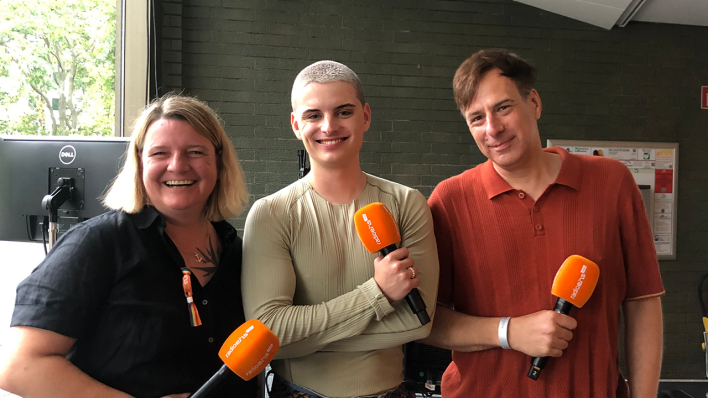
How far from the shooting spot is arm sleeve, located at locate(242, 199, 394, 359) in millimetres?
1174

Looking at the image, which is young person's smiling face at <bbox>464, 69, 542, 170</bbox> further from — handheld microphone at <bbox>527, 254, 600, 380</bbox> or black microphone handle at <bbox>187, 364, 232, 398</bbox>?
black microphone handle at <bbox>187, 364, 232, 398</bbox>

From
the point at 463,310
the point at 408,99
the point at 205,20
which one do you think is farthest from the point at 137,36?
the point at 463,310

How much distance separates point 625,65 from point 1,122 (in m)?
5.28

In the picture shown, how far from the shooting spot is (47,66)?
2982mm

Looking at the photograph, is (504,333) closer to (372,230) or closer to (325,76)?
(372,230)

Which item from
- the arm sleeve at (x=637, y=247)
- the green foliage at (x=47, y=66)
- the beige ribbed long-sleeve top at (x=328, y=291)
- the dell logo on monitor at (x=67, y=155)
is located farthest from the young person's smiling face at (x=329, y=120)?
the green foliage at (x=47, y=66)

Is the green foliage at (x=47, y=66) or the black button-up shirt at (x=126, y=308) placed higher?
the green foliage at (x=47, y=66)

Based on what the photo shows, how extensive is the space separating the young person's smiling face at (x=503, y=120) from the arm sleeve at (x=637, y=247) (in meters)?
0.30

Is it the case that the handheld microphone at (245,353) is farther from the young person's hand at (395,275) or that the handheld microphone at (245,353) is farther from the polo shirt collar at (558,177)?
the polo shirt collar at (558,177)

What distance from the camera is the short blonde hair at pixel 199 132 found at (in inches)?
51.3

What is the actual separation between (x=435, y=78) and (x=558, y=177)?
3518 millimetres

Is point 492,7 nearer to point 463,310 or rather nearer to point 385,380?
point 463,310

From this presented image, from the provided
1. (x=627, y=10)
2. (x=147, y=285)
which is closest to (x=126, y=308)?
(x=147, y=285)

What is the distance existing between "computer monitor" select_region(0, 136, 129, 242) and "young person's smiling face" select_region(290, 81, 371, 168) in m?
0.87
